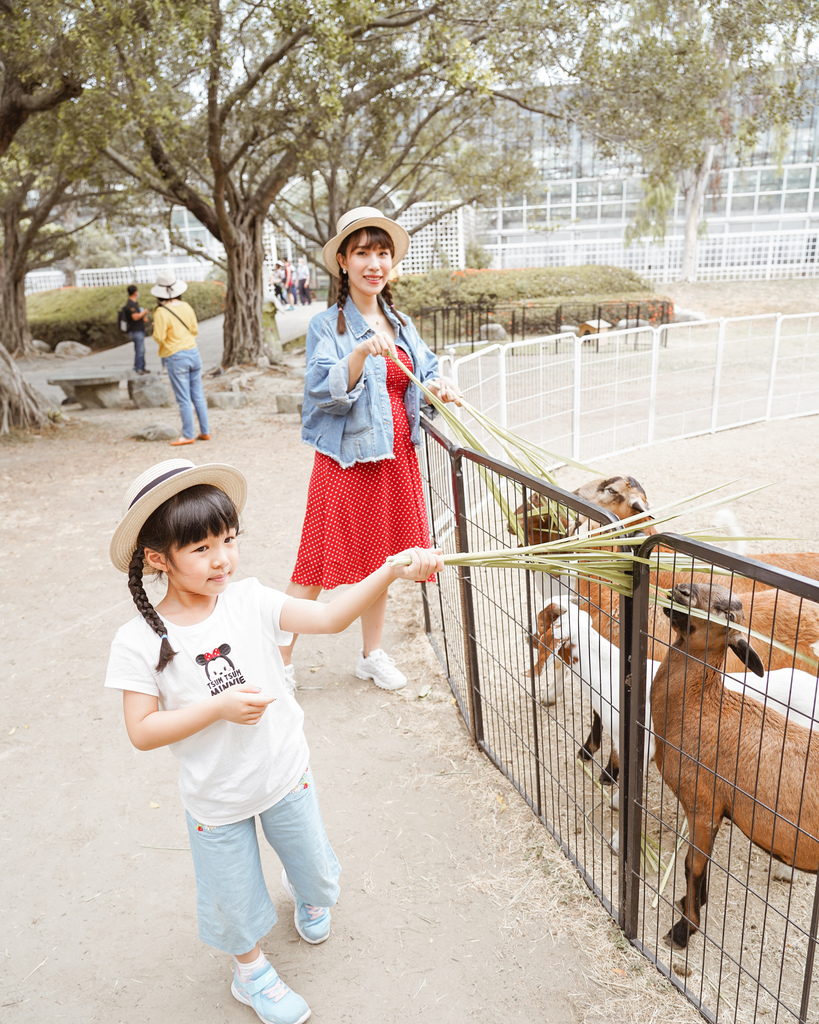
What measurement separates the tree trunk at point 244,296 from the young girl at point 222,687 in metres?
12.7

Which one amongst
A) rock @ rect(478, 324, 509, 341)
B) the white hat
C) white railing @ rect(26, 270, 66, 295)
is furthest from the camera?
white railing @ rect(26, 270, 66, 295)

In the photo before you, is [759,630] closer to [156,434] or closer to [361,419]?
[361,419]

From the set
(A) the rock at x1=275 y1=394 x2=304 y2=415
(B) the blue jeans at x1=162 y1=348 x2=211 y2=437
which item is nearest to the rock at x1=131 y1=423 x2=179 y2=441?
(B) the blue jeans at x1=162 y1=348 x2=211 y2=437

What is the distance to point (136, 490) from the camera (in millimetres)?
1765

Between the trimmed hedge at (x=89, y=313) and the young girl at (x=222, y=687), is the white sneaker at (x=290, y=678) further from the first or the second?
the trimmed hedge at (x=89, y=313)

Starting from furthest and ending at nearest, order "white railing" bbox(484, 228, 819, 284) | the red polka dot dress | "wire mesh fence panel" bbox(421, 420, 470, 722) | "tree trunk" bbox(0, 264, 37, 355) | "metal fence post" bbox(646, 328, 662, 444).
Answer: "white railing" bbox(484, 228, 819, 284) → "tree trunk" bbox(0, 264, 37, 355) → "metal fence post" bbox(646, 328, 662, 444) → "wire mesh fence panel" bbox(421, 420, 470, 722) → the red polka dot dress

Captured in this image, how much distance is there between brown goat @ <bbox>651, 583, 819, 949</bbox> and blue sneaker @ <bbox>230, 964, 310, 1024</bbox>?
0.98 meters

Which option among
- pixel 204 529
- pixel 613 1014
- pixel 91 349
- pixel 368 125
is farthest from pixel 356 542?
pixel 91 349

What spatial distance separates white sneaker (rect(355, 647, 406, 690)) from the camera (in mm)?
3604

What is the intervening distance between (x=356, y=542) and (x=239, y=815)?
150cm

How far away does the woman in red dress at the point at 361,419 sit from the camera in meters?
2.97

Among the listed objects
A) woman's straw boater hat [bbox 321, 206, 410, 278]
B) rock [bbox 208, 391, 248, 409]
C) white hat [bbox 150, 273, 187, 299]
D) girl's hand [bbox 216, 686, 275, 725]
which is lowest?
rock [bbox 208, 391, 248, 409]

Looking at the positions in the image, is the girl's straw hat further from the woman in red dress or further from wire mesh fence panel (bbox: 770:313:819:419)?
wire mesh fence panel (bbox: 770:313:819:419)

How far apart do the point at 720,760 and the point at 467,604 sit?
109 centimetres
